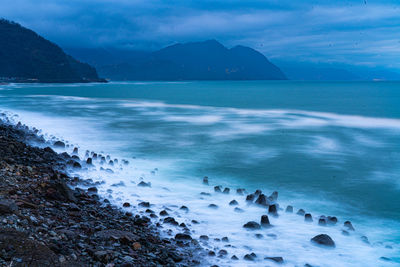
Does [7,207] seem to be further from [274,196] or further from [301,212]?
[274,196]

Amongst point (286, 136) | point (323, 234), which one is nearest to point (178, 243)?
point (323, 234)

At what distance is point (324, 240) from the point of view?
6.31m

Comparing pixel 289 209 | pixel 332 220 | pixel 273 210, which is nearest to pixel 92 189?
pixel 273 210

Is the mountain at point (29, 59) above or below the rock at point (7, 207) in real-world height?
above

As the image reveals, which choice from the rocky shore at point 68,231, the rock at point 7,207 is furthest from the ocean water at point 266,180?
the rock at point 7,207

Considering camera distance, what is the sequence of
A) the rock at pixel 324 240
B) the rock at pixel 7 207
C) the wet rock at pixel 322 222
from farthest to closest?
the wet rock at pixel 322 222
the rock at pixel 324 240
the rock at pixel 7 207

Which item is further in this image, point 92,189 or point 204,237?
point 92,189

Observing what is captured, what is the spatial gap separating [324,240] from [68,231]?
4421 mm

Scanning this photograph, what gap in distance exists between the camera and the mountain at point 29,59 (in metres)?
132

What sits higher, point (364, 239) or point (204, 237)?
point (204, 237)

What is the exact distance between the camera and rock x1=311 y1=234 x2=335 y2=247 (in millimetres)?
6289

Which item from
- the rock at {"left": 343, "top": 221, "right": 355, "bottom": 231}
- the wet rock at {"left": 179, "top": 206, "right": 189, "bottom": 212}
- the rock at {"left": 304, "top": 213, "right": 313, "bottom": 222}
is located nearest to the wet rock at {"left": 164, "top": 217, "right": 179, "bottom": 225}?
the wet rock at {"left": 179, "top": 206, "right": 189, "bottom": 212}

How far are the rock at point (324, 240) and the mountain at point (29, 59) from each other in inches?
5329

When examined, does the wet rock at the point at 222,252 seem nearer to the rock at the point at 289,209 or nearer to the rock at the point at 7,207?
the rock at the point at 289,209
